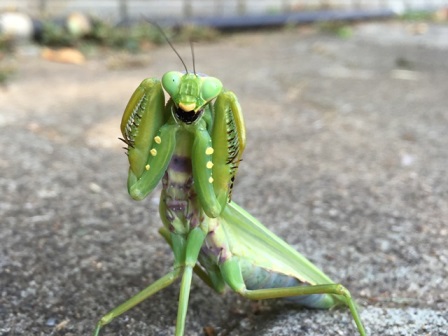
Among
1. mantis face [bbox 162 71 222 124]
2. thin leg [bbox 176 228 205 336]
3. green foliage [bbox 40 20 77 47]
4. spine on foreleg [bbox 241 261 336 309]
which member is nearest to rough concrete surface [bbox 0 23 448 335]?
spine on foreleg [bbox 241 261 336 309]

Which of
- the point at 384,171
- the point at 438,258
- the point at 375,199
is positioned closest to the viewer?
the point at 438,258

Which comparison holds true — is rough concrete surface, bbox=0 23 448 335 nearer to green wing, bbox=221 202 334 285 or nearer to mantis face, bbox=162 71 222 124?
green wing, bbox=221 202 334 285

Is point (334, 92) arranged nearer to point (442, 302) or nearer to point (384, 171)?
point (384, 171)

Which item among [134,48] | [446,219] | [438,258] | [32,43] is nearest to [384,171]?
[446,219]

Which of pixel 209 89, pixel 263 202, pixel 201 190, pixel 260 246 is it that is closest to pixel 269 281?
pixel 260 246

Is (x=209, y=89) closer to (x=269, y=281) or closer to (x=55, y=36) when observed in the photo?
(x=269, y=281)

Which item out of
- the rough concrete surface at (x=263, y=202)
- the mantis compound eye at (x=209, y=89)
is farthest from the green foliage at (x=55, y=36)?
the mantis compound eye at (x=209, y=89)
